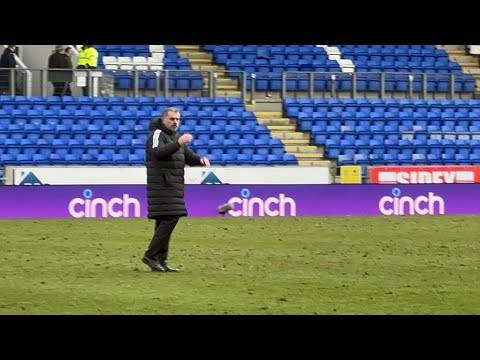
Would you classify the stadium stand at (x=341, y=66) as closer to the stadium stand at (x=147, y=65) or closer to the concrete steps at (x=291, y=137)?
the concrete steps at (x=291, y=137)

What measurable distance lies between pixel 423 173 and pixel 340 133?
3548mm

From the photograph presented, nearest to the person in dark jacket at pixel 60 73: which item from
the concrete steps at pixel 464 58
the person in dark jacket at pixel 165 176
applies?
the concrete steps at pixel 464 58

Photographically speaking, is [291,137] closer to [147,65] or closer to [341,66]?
[341,66]

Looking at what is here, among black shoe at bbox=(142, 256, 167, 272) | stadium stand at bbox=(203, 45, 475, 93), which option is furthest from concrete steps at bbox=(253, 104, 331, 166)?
black shoe at bbox=(142, 256, 167, 272)

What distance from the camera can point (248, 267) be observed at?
1772 cm

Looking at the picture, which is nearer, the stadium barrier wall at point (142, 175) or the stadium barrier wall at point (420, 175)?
the stadium barrier wall at point (142, 175)

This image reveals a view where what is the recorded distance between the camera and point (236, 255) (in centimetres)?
1927

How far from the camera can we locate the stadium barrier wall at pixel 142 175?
97.0 feet

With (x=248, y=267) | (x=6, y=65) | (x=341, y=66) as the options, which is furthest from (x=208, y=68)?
(x=248, y=267)

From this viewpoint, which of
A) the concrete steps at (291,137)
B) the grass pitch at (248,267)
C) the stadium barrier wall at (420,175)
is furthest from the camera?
the concrete steps at (291,137)

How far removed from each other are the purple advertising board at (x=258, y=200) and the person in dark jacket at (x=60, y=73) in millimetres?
7574

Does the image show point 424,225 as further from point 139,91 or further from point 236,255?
point 139,91

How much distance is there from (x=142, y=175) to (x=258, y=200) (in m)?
4.03
